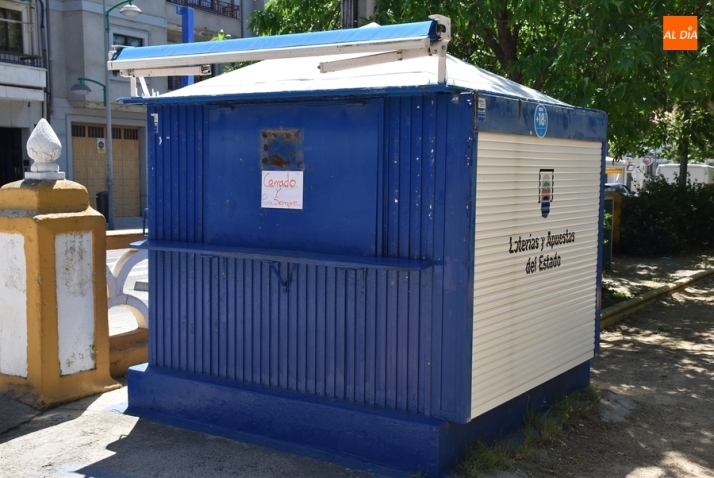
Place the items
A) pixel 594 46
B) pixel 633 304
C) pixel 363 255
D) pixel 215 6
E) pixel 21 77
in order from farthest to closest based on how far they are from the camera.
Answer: pixel 215 6 < pixel 21 77 < pixel 633 304 < pixel 594 46 < pixel 363 255

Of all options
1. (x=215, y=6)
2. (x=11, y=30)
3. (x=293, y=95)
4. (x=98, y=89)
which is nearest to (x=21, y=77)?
(x=11, y=30)

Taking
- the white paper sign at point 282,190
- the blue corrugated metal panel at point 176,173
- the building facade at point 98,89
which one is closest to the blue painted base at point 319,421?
the blue corrugated metal panel at point 176,173

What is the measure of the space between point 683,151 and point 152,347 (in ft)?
50.0

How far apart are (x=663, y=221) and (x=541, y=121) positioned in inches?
488

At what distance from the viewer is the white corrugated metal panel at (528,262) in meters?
4.64

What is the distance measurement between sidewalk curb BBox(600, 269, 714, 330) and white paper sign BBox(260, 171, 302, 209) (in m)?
5.56

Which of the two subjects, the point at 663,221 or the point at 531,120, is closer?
the point at 531,120

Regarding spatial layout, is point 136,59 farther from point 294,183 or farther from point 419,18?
point 419,18

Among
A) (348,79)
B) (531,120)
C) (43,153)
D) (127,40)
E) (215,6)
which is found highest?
(215,6)

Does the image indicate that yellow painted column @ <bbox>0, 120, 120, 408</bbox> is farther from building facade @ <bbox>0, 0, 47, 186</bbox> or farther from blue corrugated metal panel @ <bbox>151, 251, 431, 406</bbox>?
building facade @ <bbox>0, 0, 47, 186</bbox>

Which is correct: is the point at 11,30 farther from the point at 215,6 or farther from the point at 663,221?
the point at 663,221

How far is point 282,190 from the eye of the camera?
5055 mm

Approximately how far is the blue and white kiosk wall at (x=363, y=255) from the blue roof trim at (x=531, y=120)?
17 mm

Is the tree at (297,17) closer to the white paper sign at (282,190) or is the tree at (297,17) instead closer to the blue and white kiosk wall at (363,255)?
the blue and white kiosk wall at (363,255)
